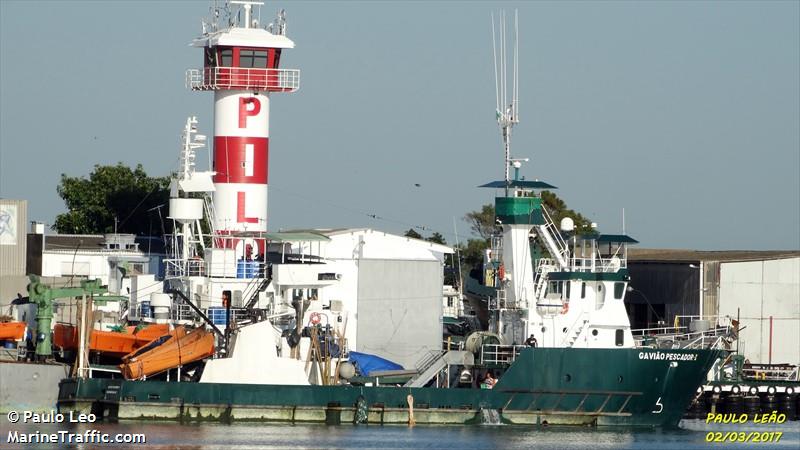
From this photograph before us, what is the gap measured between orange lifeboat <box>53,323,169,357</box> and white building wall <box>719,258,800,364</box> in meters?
27.1

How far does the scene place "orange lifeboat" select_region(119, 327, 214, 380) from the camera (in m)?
55.3

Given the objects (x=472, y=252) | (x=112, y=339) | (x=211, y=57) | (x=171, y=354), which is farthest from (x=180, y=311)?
(x=472, y=252)

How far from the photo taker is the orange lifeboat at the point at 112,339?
56562mm

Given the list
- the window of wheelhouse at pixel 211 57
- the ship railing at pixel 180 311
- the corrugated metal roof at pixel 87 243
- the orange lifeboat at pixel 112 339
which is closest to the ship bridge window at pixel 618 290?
the ship railing at pixel 180 311

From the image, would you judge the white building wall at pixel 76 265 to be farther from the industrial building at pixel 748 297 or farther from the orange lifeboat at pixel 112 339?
the industrial building at pixel 748 297

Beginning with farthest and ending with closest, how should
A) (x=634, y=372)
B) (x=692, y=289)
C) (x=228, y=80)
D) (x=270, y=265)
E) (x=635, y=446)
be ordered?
(x=692, y=289) < (x=228, y=80) < (x=270, y=265) < (x=634, y=372) < (x=635, y=446)

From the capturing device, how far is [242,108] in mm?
66750

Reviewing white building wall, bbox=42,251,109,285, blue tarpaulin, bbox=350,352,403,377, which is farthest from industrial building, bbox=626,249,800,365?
white building wall, bbox=42,251,109,285

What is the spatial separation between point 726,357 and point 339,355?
54.2 feet

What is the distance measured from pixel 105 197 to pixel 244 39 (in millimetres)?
23463

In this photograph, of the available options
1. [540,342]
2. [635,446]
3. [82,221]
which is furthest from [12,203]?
[635,446]

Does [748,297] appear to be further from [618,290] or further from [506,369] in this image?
[506,369]

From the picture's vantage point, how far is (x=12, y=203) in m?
70.3

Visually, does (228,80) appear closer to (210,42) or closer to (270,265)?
(210,42)
